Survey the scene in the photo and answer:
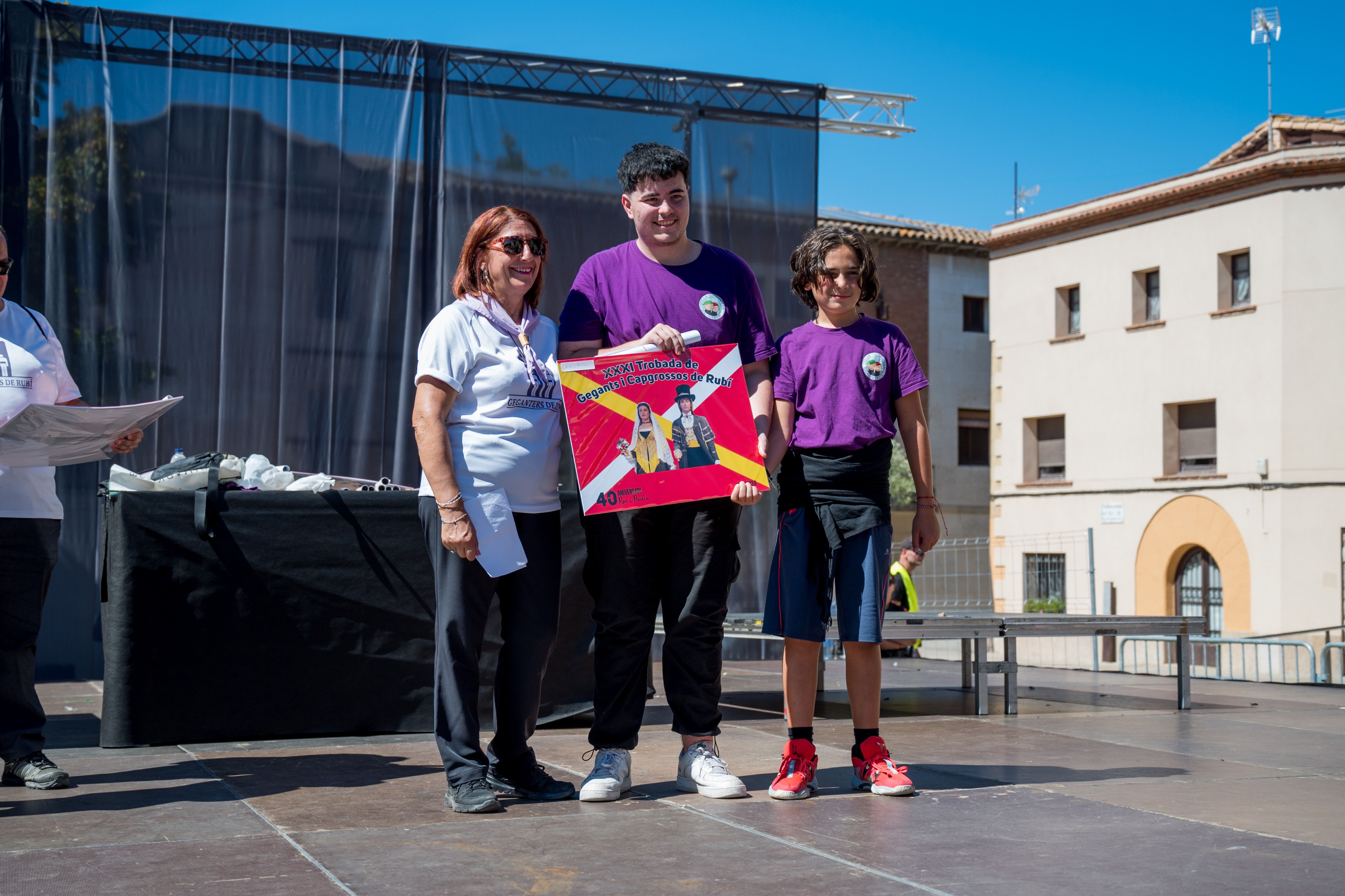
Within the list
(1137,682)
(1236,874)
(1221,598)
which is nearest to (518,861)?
(1236,874)

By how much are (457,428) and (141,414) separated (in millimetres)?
1094

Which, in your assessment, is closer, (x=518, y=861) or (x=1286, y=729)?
(x=518, y=861)

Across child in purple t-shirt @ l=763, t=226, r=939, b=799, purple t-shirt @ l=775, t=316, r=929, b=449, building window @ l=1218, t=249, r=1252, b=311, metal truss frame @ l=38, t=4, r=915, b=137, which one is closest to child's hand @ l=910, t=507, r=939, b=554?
child in purple t-shirt @ l=763, t=226, r=939, b=799

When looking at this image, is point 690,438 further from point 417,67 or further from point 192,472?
point 417,67

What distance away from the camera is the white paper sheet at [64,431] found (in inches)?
145

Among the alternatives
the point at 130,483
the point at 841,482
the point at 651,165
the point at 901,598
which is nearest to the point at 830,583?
the point at 841,482

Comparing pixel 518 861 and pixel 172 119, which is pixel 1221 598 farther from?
pixel 518 861

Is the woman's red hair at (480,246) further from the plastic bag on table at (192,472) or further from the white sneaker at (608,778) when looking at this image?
the plastic bag on table at (192,472)

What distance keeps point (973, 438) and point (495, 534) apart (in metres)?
32.1

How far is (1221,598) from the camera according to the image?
24250 mm

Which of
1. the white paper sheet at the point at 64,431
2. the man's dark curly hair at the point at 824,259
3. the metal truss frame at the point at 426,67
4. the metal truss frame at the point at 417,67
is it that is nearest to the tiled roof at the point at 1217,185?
the metal truss frame at the point at 426,67

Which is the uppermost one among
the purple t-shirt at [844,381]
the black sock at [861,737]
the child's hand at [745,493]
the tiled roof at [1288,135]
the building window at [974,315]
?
the tiled roof at [1288,135]

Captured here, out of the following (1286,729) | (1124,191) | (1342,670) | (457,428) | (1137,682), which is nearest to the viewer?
(457,428)

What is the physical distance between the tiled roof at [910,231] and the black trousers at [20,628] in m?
28.4
